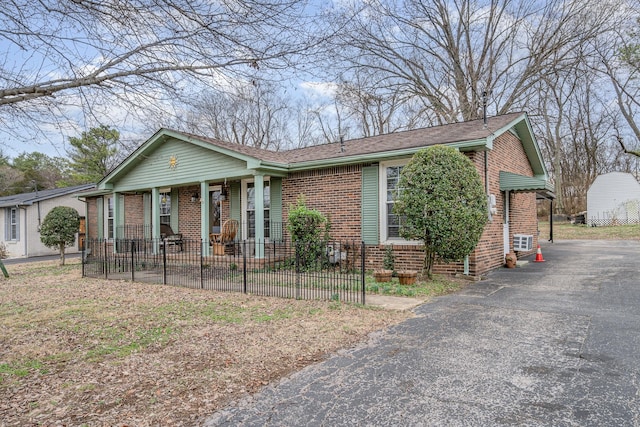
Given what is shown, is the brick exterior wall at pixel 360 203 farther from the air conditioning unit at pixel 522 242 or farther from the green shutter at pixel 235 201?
the green shutter at pixel 235 201

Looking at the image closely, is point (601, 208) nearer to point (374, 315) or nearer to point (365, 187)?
point (365, 187)

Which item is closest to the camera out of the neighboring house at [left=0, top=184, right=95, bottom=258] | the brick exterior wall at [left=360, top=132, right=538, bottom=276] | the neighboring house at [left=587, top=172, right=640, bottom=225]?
the brick exterior wall at [left=360, top=132, right=538, bottom=276]

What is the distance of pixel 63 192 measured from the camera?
21859 millimetres

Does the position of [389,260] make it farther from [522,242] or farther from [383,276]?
[522,242]

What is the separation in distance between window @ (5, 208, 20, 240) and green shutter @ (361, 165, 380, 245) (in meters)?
20.7

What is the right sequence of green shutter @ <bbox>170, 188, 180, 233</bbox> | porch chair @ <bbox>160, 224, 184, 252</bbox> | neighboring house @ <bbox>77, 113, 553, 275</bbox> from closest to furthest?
neighboring house @ <bbox>77, 113, 553, 275</bbox> → porch chair @ <bbox>160, 224, 184, 252</bbox> → green shutter @ <bbox>170, 188, 180, 233</bbox>

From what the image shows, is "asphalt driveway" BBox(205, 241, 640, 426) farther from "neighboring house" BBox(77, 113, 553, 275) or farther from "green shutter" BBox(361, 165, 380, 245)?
"green shutter" BBox(361, 165, 380, 245)

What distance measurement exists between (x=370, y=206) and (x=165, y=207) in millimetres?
9343

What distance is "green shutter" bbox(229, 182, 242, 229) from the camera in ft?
43.3

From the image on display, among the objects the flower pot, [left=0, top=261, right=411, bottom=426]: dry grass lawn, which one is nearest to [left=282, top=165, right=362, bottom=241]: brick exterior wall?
the flower pot

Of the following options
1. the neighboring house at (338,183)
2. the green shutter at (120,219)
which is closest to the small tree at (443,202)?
the neighboring house at (338,183)

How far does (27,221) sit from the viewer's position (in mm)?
20625

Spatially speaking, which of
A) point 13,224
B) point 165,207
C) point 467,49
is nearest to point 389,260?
point 165,207

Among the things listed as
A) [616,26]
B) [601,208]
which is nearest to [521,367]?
[616,26]
